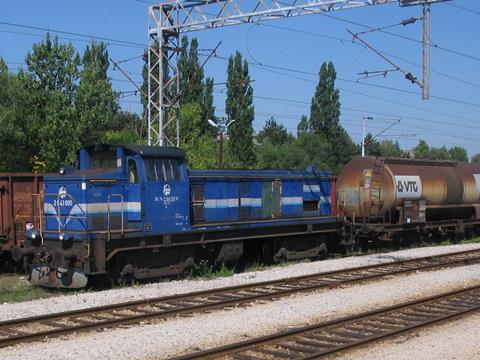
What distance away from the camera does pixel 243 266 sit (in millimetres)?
17375

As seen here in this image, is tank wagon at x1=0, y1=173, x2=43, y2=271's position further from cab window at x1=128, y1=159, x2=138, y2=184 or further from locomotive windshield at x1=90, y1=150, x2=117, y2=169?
cab window at x1=128, y1=159, x2=138, y2=184

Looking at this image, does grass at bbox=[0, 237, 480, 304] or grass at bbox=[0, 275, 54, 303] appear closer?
grass at bbox=[0, 275, 54, 303]

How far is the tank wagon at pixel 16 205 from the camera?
1540cm

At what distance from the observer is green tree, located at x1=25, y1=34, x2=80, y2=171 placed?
76.4ft

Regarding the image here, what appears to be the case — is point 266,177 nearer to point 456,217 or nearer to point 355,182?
point 355,182

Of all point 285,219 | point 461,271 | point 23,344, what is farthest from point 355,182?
point 23,344

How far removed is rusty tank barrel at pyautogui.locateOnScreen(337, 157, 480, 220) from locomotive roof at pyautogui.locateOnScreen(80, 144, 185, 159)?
9248mm

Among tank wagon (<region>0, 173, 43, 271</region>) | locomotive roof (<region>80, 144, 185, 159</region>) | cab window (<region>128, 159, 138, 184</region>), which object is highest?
locomotive roof (<region>80, 144, 185, 159</region>)

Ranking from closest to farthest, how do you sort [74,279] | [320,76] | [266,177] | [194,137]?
[74,279]
[266,177]
[194,137]
[320,76]

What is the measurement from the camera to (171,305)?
1100 cm

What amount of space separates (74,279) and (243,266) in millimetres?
5869

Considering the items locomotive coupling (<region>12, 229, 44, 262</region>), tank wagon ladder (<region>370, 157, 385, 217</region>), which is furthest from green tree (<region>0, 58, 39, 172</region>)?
tank wagon ladder (<region>370, 157, 385, 217</region>)

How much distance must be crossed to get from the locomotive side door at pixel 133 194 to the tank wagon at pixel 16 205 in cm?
304

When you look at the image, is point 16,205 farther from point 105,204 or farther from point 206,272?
point 206,272
